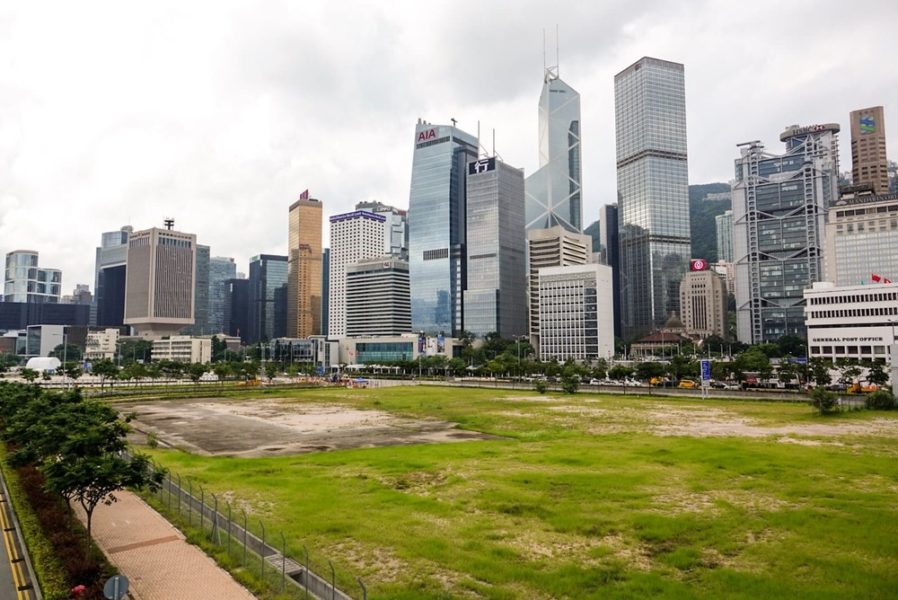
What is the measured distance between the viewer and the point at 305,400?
10244 cm

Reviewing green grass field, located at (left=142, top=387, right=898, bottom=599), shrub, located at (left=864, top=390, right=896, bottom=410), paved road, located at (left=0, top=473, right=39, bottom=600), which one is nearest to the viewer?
paved road, located at (left=0, top=473, right=39, bottom=600)

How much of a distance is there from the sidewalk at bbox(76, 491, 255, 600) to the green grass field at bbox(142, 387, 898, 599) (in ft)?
13.2

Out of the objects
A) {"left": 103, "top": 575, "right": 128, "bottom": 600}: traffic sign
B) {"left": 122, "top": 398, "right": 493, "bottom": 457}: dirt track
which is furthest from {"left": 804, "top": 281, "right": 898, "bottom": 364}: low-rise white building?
{"left": 103, "top": 575, "right": 128, "bottom": 600}: traffic sign

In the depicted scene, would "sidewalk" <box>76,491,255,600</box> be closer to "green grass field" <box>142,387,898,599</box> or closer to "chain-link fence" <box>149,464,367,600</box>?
"chain-link fence" <box>149,464,367,600</box>

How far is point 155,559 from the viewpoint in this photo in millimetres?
24109

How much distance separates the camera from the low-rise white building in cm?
14225

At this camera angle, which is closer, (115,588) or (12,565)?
(115,588)

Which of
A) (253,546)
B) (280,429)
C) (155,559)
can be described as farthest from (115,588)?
(280,429)

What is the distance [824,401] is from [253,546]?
227 ft

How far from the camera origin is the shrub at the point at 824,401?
6869 centimetres

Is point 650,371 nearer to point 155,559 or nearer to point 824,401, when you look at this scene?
point 824,401

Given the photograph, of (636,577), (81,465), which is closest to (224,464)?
(81,465)

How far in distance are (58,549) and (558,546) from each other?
2182 centimetres

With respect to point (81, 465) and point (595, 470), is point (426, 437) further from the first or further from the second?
point (81, 465)
